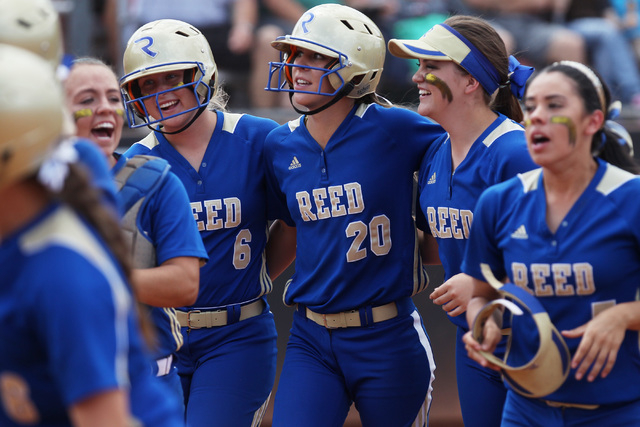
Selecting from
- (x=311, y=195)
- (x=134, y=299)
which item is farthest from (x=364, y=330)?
(x=134, y=299)

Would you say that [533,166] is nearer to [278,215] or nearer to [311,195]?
[311,195]

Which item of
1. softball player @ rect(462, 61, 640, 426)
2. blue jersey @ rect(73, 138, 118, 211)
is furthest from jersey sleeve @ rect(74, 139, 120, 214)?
softball player @ rect(462, 61, 640, 426)

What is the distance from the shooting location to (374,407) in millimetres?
4152

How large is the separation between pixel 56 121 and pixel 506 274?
1.96 m

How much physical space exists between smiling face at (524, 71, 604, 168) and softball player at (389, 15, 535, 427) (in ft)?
1.95

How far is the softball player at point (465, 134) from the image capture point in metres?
3.83

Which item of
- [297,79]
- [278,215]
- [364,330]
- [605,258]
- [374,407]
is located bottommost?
[374,407]

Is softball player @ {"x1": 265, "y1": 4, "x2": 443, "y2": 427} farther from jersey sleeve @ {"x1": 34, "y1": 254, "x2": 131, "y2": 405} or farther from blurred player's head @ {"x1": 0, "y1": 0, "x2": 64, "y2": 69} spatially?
jersey sleeve @ {"x1": 34, "y1": 254, "x2": 131, "y2": 405}

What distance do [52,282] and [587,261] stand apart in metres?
1.92

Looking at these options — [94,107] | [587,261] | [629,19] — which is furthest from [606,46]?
[94,107]

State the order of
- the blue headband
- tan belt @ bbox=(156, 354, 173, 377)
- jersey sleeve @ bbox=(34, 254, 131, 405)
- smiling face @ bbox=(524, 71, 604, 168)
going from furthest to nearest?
the blue headband → tan belt @ bbox=(156, 354, 173, 377) → smiling face @ bbox=(524, 71, 604, 168) → jersey sleeve @ bbox=(34, 254, 131, 405)

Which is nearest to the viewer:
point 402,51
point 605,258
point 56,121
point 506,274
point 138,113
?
point 56,121

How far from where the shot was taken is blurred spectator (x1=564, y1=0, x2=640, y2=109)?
293 inches

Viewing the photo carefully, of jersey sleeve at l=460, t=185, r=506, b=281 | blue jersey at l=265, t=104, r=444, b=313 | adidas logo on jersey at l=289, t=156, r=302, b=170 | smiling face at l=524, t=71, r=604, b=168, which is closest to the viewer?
smiling face at l=524, t=71, r=604, b=168
